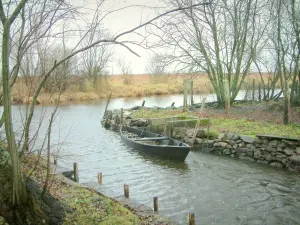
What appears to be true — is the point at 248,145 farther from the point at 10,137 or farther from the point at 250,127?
the point at 10,137

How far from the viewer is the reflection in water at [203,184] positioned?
642cm

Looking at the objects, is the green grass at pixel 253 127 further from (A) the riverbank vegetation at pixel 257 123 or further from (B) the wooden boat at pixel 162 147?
(B) the wooden boat at pixel 162 147

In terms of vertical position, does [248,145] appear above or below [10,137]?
below

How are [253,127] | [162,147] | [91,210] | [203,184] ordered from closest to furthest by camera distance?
[91,210] → [203,184] → [162,147] → [253,127]

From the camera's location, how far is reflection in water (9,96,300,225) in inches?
253

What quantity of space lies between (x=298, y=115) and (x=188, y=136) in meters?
5.60

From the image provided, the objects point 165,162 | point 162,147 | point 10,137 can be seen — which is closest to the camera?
point 10,137

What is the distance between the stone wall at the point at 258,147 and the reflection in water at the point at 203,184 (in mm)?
384

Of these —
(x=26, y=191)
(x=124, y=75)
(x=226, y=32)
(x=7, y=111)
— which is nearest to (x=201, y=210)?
(x=26, y=191)

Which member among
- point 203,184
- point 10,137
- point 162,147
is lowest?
point 203,184

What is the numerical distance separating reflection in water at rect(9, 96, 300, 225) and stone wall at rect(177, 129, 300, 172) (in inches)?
15.1

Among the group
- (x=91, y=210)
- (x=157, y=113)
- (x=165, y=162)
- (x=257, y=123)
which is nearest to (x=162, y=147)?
(x=165, y=162)

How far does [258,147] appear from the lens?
1041cm

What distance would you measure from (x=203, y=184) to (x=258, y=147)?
3.24 meters
